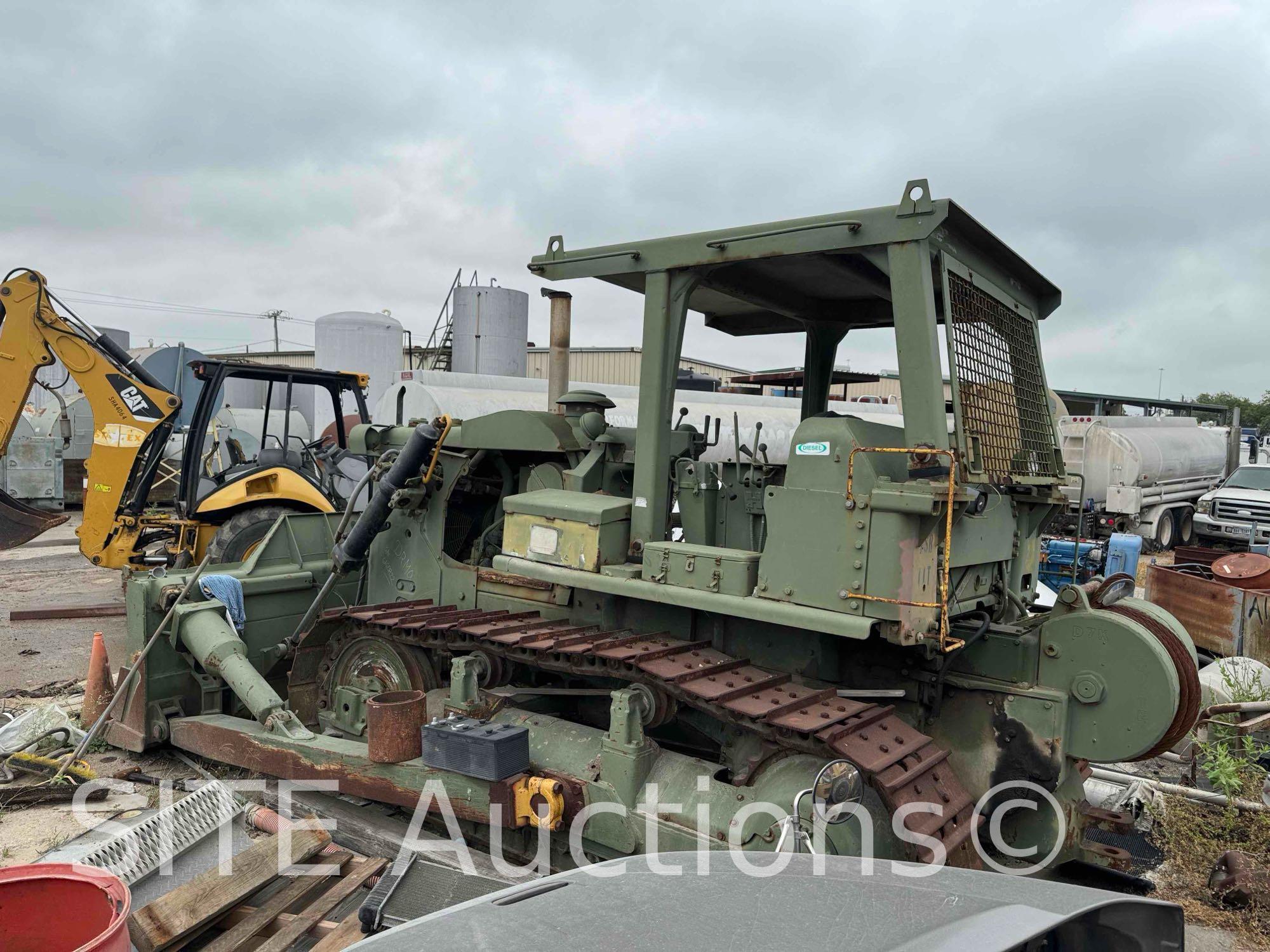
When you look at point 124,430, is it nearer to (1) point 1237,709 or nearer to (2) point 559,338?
(2) point 559,338

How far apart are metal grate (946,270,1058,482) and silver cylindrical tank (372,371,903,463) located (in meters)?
6.77

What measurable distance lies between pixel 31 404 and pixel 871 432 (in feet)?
83.3

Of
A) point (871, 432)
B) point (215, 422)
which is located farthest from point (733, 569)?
point (215, 422)

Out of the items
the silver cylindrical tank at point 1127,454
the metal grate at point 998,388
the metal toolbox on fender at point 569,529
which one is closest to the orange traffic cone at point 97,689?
the metal toolbox on fender at point 569,529

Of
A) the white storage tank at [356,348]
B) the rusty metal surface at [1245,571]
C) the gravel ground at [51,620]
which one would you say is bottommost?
the gravel ground at [51,620]

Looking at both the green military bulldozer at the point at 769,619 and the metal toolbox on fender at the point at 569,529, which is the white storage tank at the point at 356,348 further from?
the metal toolbox on fender at the point at 569,529

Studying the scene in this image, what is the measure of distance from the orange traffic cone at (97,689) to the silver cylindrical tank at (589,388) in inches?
246

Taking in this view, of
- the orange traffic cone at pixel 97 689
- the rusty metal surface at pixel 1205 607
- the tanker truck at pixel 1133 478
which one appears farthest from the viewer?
the tanker truck at pixel 1133 478

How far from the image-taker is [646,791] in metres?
4.14

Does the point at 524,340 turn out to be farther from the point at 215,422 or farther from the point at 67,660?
the point at 67,660

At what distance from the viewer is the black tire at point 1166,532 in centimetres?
1977

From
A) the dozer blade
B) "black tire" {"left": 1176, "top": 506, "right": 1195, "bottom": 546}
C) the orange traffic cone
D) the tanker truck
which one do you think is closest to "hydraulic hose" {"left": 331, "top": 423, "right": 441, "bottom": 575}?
the orange traffic cone

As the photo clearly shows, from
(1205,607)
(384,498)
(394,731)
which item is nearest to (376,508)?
(384,498)

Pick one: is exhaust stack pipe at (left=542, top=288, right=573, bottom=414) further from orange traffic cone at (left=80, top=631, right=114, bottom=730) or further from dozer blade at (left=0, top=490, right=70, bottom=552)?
dozer blade at (left=0, top=490, right=70, bottom=552)
